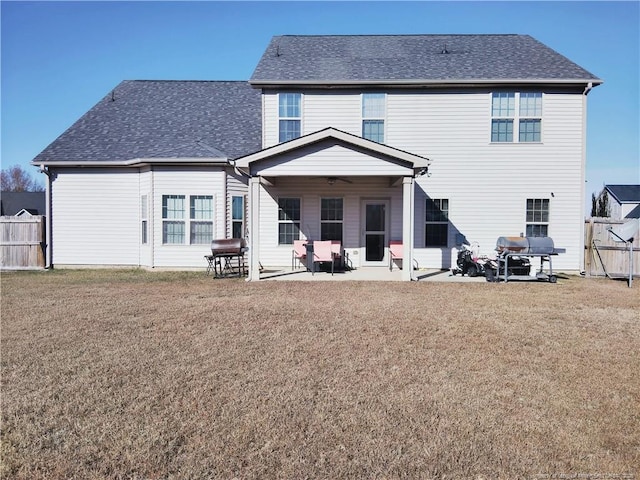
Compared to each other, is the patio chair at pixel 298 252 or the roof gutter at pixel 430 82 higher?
the roof gutter at pixel 430 82

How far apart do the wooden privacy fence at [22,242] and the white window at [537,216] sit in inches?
636

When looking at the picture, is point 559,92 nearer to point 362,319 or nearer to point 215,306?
point 362,319

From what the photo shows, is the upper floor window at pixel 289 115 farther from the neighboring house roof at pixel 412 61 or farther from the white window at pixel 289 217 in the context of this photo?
the white window at pixel 289 217

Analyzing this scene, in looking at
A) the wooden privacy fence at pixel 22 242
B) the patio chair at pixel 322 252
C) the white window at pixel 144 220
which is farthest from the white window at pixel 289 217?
the wooden privacy fence at pixel 22 242

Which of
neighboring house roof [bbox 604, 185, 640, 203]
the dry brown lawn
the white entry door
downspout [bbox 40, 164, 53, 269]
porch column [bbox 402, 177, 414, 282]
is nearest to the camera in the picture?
the dry brown lawn

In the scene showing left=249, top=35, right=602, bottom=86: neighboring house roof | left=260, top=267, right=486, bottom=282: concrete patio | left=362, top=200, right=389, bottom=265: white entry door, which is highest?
left=249, top=35, right=602, bottom=86: neighboring house roof

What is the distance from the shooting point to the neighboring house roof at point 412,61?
14281 mm

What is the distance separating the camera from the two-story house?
14.4m

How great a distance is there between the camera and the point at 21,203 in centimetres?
4056

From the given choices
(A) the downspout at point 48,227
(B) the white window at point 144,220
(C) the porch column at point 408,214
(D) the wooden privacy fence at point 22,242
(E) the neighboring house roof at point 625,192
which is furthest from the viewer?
(E) the neighboring house roof at point 625,192

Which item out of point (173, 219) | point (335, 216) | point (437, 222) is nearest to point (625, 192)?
point (437, 222)

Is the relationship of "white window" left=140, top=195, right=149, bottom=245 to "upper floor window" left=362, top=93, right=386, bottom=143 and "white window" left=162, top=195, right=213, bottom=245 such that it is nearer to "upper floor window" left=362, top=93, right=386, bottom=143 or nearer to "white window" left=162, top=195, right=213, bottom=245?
"white window" left=162, top=195, right=213, bottom=245

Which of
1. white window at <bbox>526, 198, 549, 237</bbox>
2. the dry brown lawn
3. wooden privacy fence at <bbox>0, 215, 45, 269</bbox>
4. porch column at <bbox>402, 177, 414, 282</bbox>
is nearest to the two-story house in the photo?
white window at <bbox>526, 198, 549, 237</bbox>

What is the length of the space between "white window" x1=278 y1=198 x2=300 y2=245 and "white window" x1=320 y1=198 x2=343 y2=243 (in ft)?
2.62
